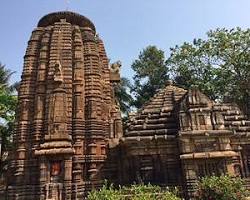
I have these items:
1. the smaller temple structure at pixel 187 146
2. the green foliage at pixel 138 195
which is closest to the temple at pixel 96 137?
the smaller temple structure at pixel 187 146

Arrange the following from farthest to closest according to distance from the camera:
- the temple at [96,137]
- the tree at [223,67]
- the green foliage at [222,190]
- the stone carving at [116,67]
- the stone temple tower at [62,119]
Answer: the tree at [223,67]
the stone carving at [116,67]
the stone temple tower at [62,119]
the temple at [96,137]
the green foliage at [222,190]

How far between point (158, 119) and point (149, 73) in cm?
2092

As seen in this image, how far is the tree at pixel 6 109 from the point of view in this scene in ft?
74.7

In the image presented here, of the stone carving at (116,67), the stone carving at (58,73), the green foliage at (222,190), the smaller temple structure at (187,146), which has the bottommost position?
the green foliage at (222,190)

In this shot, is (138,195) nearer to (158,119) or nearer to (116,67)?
(158,119)

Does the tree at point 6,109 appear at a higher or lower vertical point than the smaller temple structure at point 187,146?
higher

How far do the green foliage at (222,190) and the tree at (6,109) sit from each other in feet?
55.5

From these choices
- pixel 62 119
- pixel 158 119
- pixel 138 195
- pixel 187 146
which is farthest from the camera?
pixel 158 119

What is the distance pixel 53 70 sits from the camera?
1499 centimetres

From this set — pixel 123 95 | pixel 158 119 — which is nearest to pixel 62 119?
pixel 158 119

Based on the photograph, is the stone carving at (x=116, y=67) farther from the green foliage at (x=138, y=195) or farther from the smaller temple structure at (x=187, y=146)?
the green foliage at (x=138, y=195)

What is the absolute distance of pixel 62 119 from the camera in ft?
44.9

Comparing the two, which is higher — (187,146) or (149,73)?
(149,73)

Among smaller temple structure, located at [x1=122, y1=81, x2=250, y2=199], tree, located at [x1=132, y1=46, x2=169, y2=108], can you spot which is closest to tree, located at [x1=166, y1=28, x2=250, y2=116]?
tree, located at [x1=132, y1=46, x2=169, y2=108]
